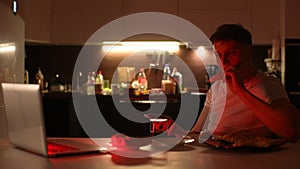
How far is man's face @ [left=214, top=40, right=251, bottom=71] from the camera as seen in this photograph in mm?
2004

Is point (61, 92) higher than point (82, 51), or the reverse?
point (82, 51)

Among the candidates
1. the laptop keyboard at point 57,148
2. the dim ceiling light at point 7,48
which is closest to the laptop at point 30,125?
the laptop keyboard at point 57,148

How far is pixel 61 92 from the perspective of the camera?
14.9ft

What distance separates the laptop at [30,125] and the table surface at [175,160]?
1.2 inches

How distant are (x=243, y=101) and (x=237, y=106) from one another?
0.28 metres

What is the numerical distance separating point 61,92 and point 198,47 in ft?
4.96

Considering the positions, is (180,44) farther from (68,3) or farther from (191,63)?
(68,3)

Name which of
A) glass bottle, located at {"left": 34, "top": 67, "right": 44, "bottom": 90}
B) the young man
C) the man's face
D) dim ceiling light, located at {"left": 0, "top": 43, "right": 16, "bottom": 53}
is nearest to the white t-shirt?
the young man

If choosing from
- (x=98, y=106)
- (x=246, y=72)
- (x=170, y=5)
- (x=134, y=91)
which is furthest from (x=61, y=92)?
(x=246, y=72)

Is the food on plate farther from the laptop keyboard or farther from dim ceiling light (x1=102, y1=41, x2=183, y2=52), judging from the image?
dim ceiling light (x1=102, y1=41, x2=183, y2=52)

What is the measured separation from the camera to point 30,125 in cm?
145

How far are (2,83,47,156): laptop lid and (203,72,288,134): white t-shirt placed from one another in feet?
2.94

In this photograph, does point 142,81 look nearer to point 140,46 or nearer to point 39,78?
point 140,46

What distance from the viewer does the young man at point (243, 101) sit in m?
1.76
